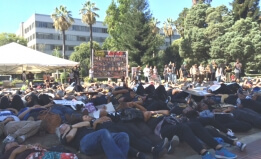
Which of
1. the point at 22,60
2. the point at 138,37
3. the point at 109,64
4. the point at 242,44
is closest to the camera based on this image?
the point at 22,60

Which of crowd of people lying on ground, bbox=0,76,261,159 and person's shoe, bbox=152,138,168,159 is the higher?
crowd of people lying on ground, bbox=0,76,261,159

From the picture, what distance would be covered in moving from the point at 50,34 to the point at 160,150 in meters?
79.5

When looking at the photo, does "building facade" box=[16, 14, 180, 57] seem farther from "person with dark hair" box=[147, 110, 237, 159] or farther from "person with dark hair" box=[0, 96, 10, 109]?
"person with dark hair" box=[147, 110, 237, 159]

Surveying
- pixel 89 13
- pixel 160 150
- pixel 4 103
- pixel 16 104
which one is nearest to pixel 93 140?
pixel 160 150

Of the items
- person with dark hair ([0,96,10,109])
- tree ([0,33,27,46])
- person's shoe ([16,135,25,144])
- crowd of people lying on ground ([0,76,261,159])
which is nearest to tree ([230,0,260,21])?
crowd of people lying on ground ([0,76,261,159])

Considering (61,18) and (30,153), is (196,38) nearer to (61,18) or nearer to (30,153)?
(61,18)

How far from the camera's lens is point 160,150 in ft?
15.7

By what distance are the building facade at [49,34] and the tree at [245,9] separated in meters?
53.6

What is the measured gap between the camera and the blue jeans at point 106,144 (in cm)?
431

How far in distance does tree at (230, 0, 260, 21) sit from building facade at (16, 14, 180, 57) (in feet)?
176

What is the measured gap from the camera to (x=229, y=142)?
536 centimetres

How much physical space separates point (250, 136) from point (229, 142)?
52.5 inches

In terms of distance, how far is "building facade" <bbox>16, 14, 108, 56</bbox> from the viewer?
3073 inches

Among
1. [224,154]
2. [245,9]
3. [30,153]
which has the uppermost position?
[245,9]
